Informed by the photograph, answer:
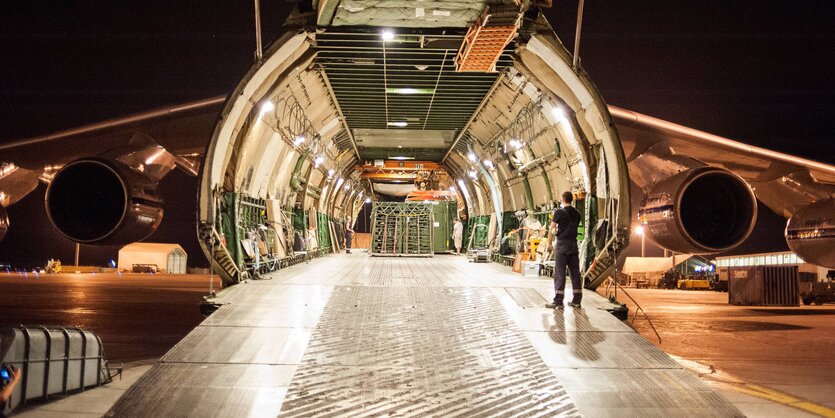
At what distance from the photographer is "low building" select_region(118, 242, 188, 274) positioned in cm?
3928

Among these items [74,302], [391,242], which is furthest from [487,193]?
[74,302]

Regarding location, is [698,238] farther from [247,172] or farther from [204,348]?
[247,172]

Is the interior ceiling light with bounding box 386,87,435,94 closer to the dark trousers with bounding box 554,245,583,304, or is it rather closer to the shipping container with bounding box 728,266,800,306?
the dark trousers with bounding box 554,245,583,304

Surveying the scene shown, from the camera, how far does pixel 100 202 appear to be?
862 cm

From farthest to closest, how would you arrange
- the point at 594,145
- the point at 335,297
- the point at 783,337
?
the point at 783,337
the point at 594,145
the point at 335,297

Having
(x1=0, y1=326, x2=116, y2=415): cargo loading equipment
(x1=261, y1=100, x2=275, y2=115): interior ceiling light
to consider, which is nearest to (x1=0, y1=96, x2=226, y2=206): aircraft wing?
(x1=261, y1=100, x2=275, y2=115): interior ceiling light

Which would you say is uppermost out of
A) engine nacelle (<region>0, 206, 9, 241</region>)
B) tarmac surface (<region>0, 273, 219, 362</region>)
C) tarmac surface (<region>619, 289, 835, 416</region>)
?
engine nacelle (<region>0, 206, 9, 241</region>)

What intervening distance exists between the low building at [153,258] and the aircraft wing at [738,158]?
3481cm

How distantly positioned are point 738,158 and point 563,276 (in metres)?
6.44

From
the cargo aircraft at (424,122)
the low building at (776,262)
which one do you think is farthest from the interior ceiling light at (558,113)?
the low building at (776,262)

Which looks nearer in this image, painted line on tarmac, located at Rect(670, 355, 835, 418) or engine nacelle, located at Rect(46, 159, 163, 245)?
painted line on tarmac, located at Rect(670, 355, 835, 418)

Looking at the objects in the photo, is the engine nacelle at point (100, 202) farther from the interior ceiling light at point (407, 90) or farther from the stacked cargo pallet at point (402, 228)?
the stacked cargo pallet at point (402, 228)

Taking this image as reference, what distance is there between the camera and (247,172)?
11.4m

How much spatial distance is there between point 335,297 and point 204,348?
2.39 m
